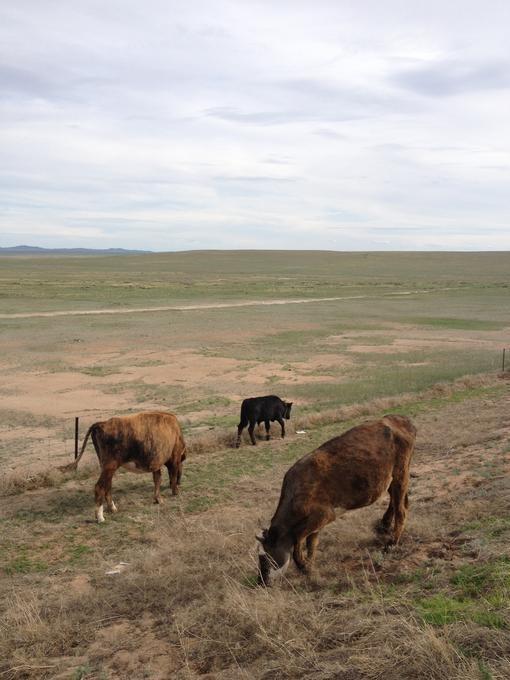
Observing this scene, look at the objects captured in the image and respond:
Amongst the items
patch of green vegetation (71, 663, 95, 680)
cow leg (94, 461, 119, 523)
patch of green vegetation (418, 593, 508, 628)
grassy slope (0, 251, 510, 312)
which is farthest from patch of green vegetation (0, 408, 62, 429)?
grassy slope (0, 251, 510, 312)

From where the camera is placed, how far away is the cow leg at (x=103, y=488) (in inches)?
417

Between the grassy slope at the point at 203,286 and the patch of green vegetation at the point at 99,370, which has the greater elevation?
the grassy slope at the point at 203,286

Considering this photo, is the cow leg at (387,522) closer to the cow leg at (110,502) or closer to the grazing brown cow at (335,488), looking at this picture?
the grazing brown cow at (335,488)

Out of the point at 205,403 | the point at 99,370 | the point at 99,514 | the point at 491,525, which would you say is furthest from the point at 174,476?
the point at 99,370

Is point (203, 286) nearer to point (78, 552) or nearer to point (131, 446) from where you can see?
point (131, 446)

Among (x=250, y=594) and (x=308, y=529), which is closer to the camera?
(x=250, y=594)

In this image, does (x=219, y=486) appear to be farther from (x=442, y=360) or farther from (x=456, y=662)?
(x=442, y=360)

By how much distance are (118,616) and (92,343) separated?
92.3ft

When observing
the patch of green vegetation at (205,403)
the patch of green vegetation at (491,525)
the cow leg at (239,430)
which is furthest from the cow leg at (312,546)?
the patch of green vegetation at (205,403)

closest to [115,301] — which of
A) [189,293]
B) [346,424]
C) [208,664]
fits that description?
[189,293]

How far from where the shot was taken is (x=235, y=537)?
8.34m

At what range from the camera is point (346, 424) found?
55.4ft

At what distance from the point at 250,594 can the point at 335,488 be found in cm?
145

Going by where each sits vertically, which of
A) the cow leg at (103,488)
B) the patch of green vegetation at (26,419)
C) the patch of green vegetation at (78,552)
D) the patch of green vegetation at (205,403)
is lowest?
the patch of green vegetation at (26,419)
